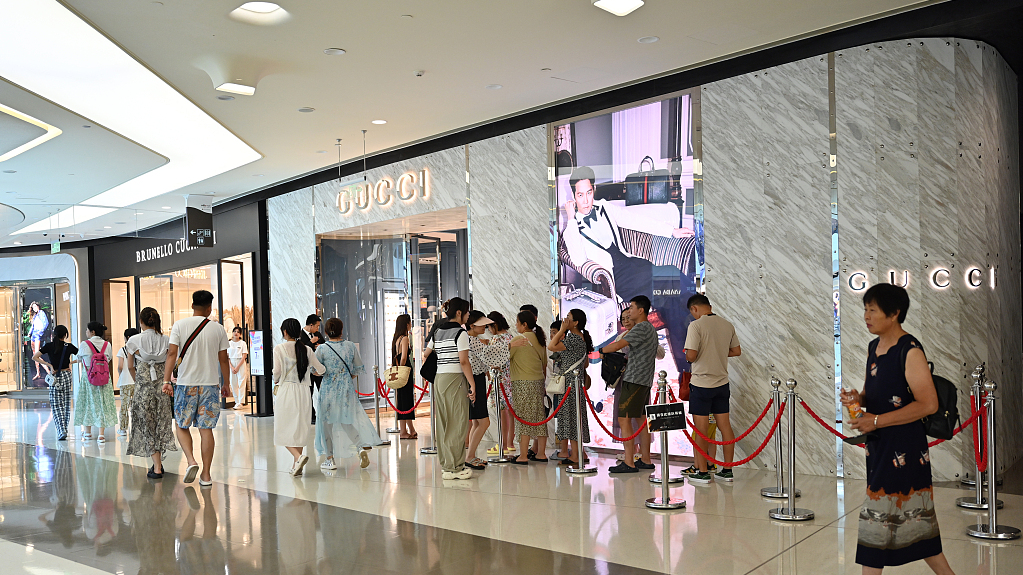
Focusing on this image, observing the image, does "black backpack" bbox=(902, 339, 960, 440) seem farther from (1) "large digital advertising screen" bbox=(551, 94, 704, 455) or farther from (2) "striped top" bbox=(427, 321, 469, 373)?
(2) "striped top" bbox=(427, 321, 469, 373)

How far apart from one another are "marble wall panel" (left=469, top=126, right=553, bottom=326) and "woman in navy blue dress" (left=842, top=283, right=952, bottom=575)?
5637 mm

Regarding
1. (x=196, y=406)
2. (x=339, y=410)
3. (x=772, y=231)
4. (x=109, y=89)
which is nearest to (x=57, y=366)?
(x=109, y=89)

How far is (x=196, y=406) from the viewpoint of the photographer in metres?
7.15

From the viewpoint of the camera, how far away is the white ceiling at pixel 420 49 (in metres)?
5.88

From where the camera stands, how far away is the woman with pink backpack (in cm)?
1045

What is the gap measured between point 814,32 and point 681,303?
2.71 meters

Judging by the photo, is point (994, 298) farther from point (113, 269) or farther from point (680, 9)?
point (113, 269)

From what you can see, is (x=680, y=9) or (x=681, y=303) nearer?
(x=680, y=9)

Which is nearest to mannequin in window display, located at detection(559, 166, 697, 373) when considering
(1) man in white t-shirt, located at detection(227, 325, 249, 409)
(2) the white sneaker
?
(2) the white sneaker

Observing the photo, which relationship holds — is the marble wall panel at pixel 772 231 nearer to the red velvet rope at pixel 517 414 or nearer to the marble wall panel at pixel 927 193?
the marble wall panel at pixel 927 193

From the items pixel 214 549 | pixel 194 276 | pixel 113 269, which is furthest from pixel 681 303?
pixel 113 269

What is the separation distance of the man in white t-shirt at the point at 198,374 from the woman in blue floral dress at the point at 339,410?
99 centimetres

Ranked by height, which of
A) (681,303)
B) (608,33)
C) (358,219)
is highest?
(608,33)

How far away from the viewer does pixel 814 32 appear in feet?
21.5
